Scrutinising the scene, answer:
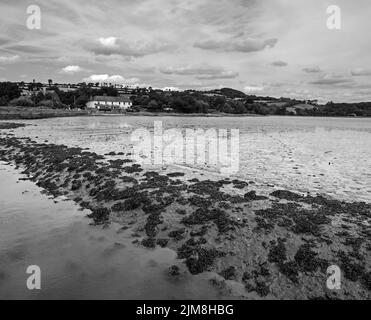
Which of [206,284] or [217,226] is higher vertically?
[217,226]

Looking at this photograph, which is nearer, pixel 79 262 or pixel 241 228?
pixel 79 262

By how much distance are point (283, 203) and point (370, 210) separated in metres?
3.30

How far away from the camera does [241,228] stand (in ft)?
39.0

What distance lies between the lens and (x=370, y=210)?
1322 centimetres

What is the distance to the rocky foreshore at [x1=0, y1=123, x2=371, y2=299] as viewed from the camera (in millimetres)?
9242

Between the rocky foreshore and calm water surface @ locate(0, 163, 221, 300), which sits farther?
the rocky foreshore

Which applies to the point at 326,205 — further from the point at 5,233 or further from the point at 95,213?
the point at 5,233

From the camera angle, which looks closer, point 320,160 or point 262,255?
point 262,255

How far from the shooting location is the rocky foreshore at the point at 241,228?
9.24m

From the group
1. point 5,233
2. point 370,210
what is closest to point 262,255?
point 370,210

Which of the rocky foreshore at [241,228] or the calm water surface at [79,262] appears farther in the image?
the rocky foreshore at [241,228]

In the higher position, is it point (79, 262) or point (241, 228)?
point (241, 228)

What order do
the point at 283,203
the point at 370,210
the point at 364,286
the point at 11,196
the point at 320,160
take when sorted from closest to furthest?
the point at 364,286 < the point at 370,210 < the point at 283,203 < the point at 11,196 < the point at 320,160
